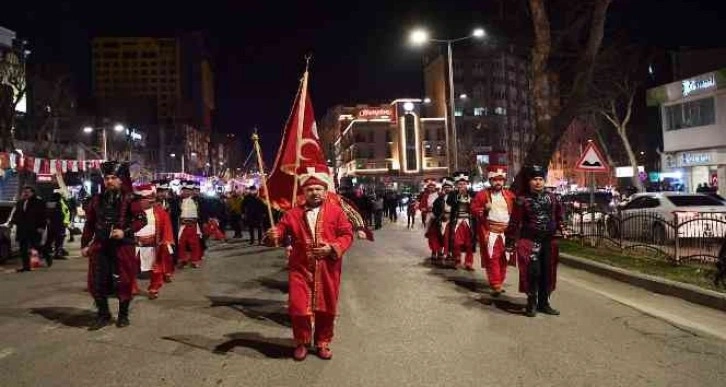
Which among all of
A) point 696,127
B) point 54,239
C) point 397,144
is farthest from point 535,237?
point 397,144

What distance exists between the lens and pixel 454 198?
47.6 feet

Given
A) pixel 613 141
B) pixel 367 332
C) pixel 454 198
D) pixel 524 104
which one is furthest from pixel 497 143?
pixel 367 332

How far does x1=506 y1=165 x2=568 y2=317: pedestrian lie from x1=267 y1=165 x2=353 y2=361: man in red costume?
2.81 meters

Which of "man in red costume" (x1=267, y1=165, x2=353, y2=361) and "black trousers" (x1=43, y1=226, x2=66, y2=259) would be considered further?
"black trousers" (x1=43, y1=226, x2=66, y2=259)

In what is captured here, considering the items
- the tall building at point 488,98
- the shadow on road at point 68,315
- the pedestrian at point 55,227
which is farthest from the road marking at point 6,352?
the tall building at point 488,98

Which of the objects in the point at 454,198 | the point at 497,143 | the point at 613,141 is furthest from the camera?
→ the point at 497,143

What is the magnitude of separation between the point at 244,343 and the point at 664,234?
378 inches

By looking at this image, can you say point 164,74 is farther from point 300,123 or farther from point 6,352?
point 6,352

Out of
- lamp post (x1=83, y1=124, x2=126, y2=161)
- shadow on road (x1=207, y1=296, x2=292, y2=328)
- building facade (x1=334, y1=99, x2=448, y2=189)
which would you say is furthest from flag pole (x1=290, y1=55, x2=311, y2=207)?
building facade (x1=334, y1=99, x2=448, y2=189)

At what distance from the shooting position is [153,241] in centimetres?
1163

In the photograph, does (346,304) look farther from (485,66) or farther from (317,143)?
(485,66)

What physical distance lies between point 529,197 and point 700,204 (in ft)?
38.4

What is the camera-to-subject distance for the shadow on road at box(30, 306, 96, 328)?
358 inches

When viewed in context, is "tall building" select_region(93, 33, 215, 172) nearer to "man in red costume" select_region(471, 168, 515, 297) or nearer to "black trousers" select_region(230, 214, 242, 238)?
"black trousers" select_region(230, 214, 242, 238)
